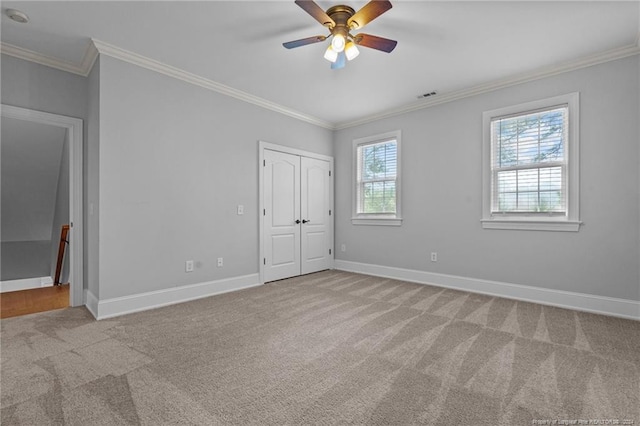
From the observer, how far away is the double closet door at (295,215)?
185 inches

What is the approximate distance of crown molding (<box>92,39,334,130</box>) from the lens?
3104mm

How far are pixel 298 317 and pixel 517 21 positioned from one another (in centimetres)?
345

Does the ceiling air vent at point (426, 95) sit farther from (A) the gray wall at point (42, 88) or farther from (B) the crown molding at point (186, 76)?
(A) the gray wall at point (42, 88)

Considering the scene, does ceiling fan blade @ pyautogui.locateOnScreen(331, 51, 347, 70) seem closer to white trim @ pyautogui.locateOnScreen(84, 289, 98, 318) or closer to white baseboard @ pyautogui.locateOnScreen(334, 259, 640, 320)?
white baseboard @ pyautogui.locateOnScreen(334, 259, 640, 320)

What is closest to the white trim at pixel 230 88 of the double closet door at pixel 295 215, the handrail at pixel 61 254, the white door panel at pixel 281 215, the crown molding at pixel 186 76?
the crown molding at pixel 186 76

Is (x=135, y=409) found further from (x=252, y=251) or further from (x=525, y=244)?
(x=525, y=244)

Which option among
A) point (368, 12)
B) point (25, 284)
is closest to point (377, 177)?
point (368, 12)

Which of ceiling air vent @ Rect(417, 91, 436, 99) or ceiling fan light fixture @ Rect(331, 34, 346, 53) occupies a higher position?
ceiling air vent @ Rect(417, 91, 436, 99)

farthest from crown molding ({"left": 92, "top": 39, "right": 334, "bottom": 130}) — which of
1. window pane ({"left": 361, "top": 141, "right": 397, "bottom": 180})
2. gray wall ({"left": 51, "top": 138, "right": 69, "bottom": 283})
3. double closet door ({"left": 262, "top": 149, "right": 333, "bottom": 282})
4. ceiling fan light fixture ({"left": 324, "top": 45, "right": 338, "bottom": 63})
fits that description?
gray wall ({"left": 51, "top": 138, "right": 69, "bottom": 283})

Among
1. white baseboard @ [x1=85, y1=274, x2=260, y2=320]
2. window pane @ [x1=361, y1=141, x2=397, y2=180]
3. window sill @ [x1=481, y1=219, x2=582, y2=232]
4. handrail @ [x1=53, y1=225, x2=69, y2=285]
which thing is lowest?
white baseboard @ [x1=85, y1=274, x2=260, y2=320]

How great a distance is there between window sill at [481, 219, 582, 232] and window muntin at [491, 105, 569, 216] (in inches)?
4.8

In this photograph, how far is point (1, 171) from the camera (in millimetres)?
5293

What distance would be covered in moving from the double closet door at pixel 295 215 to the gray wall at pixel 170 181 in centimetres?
26

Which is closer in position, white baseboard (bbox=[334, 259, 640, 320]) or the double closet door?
white baseboard (bbox=[334, 259, 640, 320])
